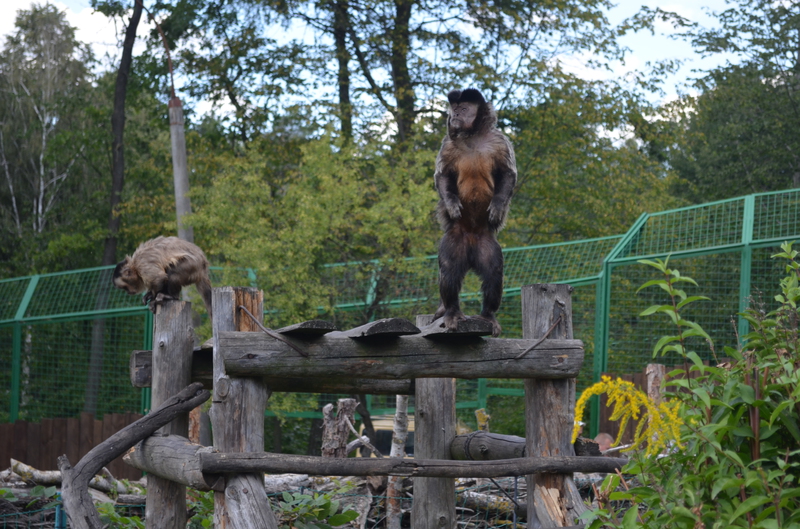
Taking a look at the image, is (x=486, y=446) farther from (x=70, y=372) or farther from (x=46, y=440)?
(x=70, y=372)

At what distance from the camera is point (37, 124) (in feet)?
69.6

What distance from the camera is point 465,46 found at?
17.6m

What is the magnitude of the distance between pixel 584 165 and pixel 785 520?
55.5 feet

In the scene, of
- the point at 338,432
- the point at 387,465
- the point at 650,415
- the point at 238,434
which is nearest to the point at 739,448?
the point at 650,415

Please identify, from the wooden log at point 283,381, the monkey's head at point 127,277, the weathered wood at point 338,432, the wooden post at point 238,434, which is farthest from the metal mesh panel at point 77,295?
the wooden post at point 238,434

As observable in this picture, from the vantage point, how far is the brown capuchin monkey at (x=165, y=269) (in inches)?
254

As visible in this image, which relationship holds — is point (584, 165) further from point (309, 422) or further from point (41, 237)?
point (41, 237)

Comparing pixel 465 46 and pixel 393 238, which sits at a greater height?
pixel 465 46

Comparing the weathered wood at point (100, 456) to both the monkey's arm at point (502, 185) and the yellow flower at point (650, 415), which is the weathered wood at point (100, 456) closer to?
the monkey's arm at point (502, 185)

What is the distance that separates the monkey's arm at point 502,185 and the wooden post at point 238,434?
61.9 inches

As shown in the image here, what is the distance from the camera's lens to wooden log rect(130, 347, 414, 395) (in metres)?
4.78

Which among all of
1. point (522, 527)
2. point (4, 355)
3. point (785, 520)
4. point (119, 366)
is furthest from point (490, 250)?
point (4, 355)

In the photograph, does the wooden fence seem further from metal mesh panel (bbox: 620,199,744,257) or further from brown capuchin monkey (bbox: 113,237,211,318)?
metal mesh panel (bbox: 620,199,744,257)

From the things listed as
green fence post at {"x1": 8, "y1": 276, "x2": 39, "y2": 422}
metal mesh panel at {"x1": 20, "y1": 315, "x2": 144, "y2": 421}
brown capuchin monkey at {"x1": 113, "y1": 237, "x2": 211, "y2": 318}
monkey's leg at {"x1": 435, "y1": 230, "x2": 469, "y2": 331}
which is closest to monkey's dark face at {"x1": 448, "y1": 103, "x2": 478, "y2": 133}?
monkey's leg at {"x1": 435, "y1": 230, "x2": 469, "y2": 331}
